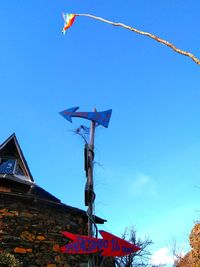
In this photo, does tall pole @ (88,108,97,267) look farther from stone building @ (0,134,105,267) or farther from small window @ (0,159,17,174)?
small window @ (0,159,17,174)

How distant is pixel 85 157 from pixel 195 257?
7.57 m

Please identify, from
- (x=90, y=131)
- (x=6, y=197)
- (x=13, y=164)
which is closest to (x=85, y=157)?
(x=90, y=131)

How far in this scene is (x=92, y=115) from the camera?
869 centimetres

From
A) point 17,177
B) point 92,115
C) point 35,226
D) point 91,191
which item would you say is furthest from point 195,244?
point 91,191

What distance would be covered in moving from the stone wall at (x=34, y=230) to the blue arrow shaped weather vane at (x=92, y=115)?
4.15 m

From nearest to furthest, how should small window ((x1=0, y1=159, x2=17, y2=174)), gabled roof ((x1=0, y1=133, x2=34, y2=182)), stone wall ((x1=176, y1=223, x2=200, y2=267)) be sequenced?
1. stone wall ((x1=176, y1=223, x2=200, y2=267))
2. small window ((x1=0, y1=159, x2=17, y2=174))
3. gabled roof ((x1=0, y1=133, x2=34, y2=182))

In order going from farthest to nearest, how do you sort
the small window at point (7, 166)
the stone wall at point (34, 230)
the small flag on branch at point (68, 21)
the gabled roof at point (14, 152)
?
the gabled roof at point (14, 152), the small window at point (7, 166), the stone wall at point (34, 230), the small flag on branch at point (68, 21)

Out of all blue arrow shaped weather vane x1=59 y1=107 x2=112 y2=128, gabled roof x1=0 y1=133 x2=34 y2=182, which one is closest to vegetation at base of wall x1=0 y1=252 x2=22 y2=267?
blue arrow shaped weather vane x1=59 y1=107 x2=112 y2=128

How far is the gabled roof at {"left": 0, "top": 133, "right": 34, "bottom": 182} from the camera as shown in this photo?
51.2ft

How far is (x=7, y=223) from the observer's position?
11.8 meters

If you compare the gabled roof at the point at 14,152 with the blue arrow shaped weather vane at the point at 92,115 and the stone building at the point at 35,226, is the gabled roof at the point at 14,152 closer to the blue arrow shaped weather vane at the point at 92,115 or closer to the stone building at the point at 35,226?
the stone building at the point at 35,226

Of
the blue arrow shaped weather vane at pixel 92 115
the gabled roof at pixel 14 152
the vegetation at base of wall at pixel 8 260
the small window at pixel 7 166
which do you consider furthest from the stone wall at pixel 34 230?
the blue arrow shaped weather vane at pixel 92 115

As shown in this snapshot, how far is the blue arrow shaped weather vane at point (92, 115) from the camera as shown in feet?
28.3

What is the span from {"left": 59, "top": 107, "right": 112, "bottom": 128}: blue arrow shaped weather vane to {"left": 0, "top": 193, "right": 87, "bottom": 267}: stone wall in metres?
4.15
